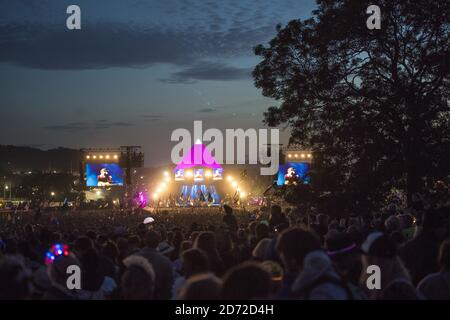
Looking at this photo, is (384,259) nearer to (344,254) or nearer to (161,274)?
(344,254)

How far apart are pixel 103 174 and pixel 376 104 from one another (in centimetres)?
4465

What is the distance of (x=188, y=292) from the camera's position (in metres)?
3.90

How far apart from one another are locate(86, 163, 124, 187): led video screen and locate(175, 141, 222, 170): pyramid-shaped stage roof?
20.7 ft

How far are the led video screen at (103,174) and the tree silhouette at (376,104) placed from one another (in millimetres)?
42693

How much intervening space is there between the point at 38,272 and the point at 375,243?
342 cm

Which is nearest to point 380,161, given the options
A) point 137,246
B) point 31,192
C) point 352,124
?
point 352,124

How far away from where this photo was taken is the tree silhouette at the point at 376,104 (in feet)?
58.7

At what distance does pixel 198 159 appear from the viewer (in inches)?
2402

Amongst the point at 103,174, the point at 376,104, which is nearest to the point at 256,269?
the point at 376,104

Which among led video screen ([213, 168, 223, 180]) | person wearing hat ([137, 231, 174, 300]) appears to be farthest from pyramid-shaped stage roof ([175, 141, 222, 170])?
person wearing hat ([137, 231, 174, 300])

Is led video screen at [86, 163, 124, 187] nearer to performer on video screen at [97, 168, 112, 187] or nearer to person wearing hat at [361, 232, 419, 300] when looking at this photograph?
performer on video screen at [97, 168, 112, 187]

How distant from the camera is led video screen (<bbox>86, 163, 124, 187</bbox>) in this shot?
5966 centimetres

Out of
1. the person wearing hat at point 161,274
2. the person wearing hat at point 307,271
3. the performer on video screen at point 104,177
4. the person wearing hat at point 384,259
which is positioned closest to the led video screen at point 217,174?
the performer on video screen at point 104,177
